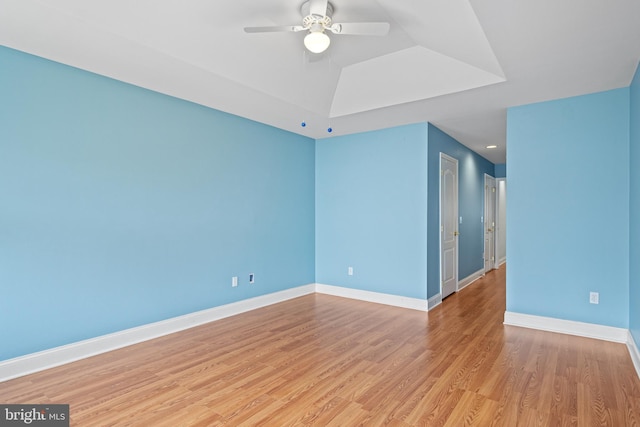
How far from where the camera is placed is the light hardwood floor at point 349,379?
7.09 ft

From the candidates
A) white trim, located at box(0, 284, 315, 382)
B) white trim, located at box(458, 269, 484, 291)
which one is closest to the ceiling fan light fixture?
white trim, located at box(0, 284, 315, 382)

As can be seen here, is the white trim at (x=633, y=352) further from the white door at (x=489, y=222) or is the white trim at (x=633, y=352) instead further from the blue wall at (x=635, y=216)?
the white door at (x=489, y=222)

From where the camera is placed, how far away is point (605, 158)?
3469mm

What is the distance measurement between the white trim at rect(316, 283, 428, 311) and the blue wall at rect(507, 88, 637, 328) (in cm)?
115

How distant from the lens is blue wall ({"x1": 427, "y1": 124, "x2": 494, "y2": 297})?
479 cm

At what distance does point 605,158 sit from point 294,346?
3.75m

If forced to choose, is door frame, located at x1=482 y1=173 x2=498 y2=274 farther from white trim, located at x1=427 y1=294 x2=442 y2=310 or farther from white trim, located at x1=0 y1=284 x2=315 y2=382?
white trim, located at x1=0 y1=284 x2=315 y2=382

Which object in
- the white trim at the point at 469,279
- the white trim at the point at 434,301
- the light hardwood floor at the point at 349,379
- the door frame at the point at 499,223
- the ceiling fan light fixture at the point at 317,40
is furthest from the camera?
the door frame at the point at 499,223

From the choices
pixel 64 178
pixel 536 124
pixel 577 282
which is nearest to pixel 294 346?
pixel 64 178

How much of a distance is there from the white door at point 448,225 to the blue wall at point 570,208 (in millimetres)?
1192

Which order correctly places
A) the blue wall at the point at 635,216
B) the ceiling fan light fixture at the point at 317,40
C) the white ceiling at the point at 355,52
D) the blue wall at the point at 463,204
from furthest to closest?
the blue wall at the point at 463,204
the blue wall at the point at 635,216
the ceiling fan light fixture at the point at 317,40
the white ceiling at the point at 355,52

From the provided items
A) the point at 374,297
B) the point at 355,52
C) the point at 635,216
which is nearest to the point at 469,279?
the point at 374,297

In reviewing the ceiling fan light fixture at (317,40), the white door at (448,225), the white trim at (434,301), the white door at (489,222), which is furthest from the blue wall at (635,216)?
the white door at (489,222)

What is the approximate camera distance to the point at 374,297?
5.03 m
